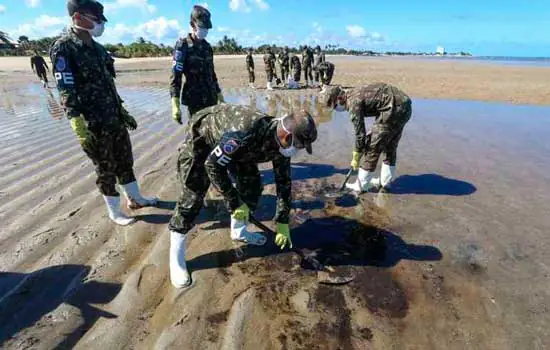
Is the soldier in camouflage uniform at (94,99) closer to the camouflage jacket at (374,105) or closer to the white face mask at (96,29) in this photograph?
the white face mask at (96,29)

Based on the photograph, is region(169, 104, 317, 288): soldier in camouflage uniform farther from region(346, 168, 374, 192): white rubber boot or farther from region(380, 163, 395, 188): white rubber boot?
region(380, 163, 395, 188): white rubber boot

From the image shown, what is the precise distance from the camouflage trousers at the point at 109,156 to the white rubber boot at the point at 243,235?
1.56 metres

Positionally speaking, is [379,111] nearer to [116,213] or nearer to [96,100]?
[96,100]

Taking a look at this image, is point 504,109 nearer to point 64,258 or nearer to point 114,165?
point 114,165

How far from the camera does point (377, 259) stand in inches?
158

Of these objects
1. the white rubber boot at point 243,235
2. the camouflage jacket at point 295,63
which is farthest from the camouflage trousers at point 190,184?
the camouflage jacket at point 295,63

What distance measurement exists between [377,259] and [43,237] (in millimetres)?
3757

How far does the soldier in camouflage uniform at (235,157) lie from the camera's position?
297 centimetres

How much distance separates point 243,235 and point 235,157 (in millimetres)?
1380

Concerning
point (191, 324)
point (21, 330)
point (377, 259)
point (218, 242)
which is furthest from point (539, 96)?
point (21, 330)

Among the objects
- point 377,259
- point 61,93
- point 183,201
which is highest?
point 61,93

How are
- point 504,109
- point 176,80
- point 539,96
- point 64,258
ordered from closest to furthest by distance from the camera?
point 64,258 → point 176,80 → point 504,109 → point 539,96

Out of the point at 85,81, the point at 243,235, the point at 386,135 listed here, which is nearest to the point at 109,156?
the point at 85,81

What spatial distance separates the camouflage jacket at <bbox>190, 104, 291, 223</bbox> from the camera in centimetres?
307
